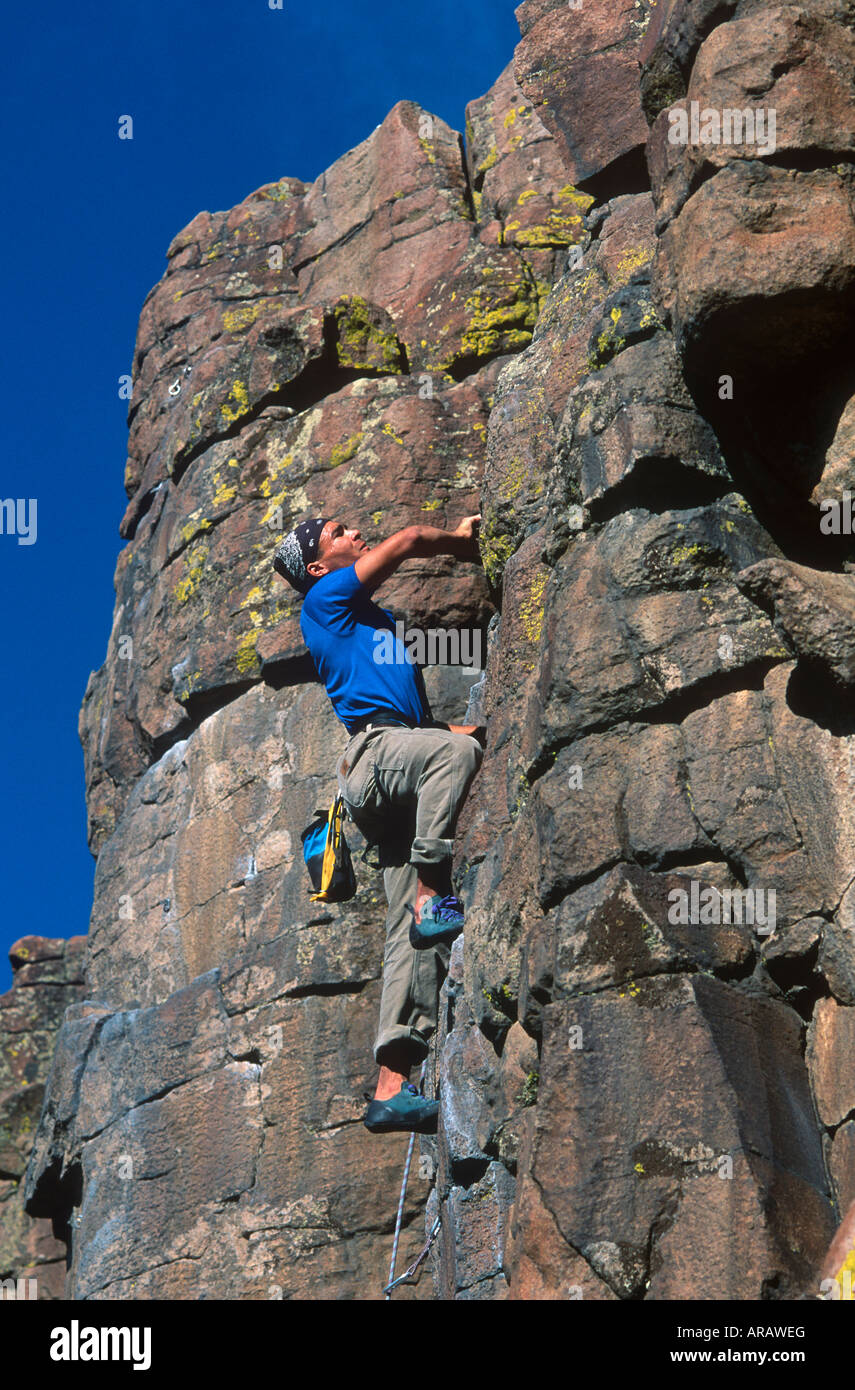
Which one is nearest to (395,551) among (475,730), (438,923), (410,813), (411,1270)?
(475,730)

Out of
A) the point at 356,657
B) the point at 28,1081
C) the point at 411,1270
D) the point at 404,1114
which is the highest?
the point at 356,657

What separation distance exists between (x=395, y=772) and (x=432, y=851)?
1.95ft

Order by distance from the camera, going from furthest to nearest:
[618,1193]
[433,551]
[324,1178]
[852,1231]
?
[433,551], [324,1178], [618,1193], [852,1231]

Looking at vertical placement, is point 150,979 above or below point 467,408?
below

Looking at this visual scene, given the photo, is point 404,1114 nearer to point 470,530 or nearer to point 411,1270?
point 411,1270

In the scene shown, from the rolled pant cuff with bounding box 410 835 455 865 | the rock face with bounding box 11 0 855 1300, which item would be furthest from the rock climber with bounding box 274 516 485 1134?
the rock face with bounding box 11 0 855 1300

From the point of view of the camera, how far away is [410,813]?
11.1 metres

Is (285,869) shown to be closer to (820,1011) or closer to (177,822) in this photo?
(177,822)

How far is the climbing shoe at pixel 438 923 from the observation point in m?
10.4

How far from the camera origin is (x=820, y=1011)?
23.9 feet

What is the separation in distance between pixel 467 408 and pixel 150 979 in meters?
5.61

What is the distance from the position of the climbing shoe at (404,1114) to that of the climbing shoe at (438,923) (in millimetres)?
1028

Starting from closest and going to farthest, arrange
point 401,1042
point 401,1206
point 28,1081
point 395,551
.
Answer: point 401,1042 < point 401,1206 < point 395,551 < point 28,1081
